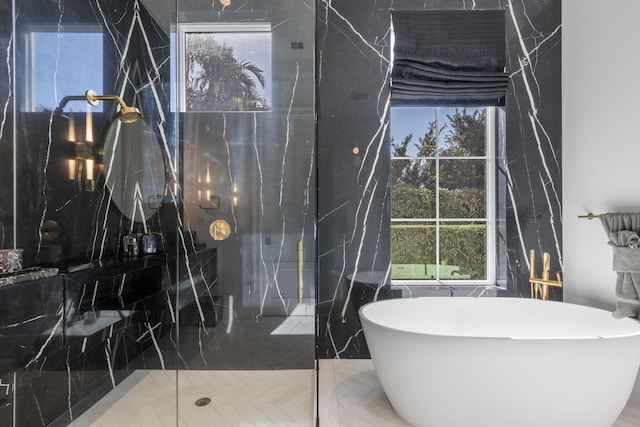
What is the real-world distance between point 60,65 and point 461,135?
2.74 m

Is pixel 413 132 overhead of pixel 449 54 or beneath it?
beneath

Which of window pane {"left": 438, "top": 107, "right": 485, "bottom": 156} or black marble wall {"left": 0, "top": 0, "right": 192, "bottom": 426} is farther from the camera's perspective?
window pane {"left": 438, "top": 107, "right": 485, "bottom": 156}

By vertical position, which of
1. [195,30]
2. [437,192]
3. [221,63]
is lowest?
[437,192]

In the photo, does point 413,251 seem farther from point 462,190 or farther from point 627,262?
point 627,262

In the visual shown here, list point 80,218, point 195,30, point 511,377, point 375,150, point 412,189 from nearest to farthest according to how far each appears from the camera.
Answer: point 511,377 → point 80,218 → point 195,30 → point 375,150 → point 412,189

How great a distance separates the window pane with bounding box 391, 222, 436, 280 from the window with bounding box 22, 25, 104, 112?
227 cm

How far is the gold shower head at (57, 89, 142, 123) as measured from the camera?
1762 millimetres

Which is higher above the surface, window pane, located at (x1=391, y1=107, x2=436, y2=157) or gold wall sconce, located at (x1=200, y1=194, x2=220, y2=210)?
window pane, located at (x1=391, y1=107, x2=436, y2=157)

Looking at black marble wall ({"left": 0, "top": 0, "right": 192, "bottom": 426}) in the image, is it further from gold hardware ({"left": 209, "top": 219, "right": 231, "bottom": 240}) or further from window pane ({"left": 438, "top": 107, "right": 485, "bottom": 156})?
window pane ({"left": 438, "top": 107, "right": 485, "bottom": 156})

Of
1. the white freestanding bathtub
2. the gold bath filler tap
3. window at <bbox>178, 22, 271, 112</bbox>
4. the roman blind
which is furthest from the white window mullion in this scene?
window at <bbox>178, 22, 271, 112</bbox>

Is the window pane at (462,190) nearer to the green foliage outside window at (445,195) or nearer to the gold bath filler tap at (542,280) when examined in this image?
the green foliage outside window at (445,195)

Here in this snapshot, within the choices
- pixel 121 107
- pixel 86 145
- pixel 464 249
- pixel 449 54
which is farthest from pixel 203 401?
pixel 449 54

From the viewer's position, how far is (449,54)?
8.35 feet

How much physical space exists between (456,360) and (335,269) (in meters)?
1.18
